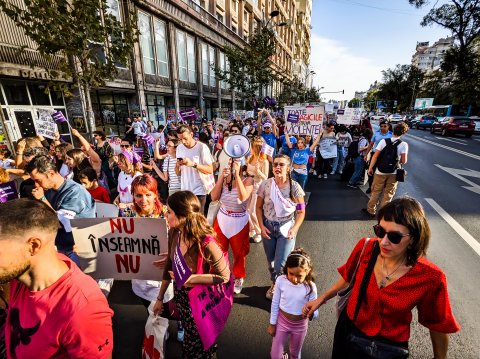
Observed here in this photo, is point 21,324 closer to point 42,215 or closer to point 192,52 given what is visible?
point 42,215

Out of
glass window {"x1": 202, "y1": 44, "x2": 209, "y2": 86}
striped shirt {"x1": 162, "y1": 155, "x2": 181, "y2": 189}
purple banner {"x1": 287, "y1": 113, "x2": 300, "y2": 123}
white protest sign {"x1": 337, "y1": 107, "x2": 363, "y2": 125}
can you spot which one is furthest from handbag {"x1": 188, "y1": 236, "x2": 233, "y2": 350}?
glass window {"x1": 202, "y1": 44, "x2": 209, "y2": 86}

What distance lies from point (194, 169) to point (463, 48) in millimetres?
37472

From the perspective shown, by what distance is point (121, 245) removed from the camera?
2.34 metres

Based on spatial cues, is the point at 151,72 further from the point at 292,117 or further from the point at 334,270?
the point at 334,270

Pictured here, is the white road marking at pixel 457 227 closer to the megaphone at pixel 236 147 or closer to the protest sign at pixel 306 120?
the protest sign at pixel 306 120

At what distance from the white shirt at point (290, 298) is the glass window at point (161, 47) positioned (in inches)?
690

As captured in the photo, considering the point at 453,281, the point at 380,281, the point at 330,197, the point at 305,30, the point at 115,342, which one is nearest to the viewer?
the point at 380,281

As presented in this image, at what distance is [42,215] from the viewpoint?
1246mm

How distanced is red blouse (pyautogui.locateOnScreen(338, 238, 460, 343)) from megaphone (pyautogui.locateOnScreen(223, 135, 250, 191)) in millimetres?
1856

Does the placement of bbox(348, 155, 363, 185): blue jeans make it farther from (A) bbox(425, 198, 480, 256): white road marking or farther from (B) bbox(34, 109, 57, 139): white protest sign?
(B) bbox(34, 109, 57, 139): white protest sign

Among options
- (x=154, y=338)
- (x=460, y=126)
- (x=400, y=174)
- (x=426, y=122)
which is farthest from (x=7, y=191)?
(x=426, y=122)

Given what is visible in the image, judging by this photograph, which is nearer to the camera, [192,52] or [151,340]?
[151,340]

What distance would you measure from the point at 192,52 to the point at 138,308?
20.8 meters

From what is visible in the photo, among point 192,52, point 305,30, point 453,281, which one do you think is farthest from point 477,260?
point 305,30
